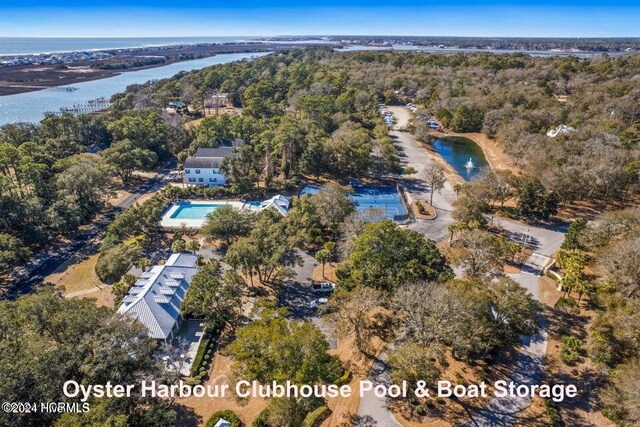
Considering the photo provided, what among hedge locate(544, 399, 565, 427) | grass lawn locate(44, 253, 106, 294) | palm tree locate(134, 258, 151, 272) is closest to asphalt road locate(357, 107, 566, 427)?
hedge locate(544, 399, 565, 427)

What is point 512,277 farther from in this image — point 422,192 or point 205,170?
point 205,170

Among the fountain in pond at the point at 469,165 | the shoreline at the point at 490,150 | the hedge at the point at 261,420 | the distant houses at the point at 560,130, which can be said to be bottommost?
the hedge at the point at 261,420

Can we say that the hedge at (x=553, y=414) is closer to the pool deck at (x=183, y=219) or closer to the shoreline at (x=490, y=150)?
the pool deck at (x=183, y=219)

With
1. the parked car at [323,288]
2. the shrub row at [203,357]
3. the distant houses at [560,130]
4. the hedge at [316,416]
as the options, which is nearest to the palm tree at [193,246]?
the shrub row at [203,357]

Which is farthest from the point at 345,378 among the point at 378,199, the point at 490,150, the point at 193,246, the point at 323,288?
the point at 490,150

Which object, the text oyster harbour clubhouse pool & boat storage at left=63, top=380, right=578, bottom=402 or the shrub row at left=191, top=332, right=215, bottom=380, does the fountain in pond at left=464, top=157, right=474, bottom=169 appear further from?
the shrub row at left=191, top=332, right=215, bottom=380

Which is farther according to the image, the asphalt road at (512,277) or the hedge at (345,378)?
the hedge at (345,378)
